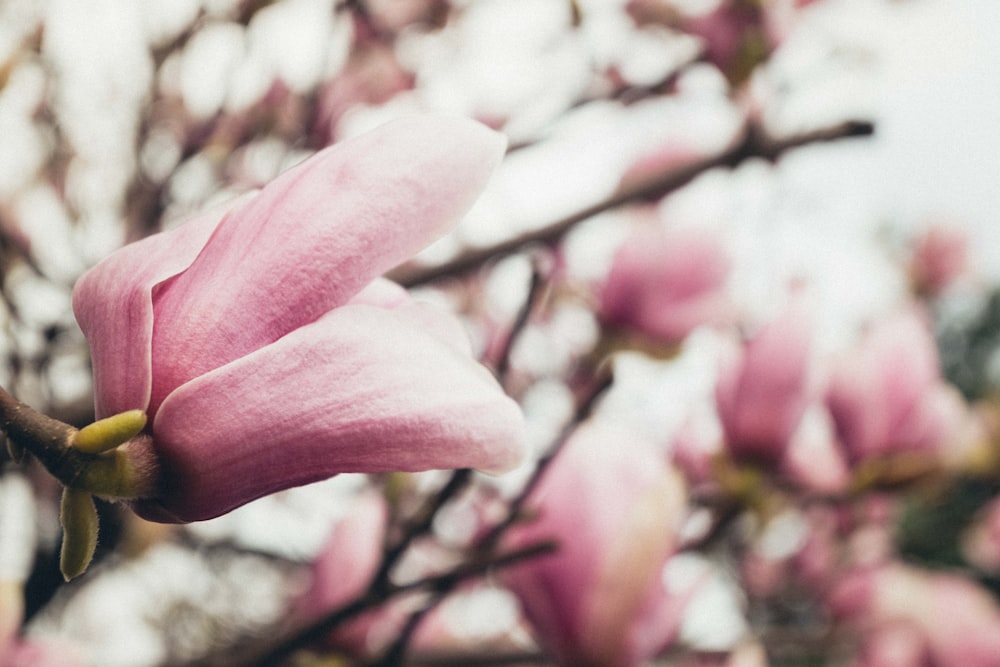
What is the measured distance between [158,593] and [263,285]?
1283 mm

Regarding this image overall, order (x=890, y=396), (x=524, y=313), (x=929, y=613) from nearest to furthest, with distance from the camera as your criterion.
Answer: (x=524, y=313), (x=890, y=396), (x=929, y=613)

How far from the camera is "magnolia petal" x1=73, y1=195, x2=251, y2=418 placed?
0.25 m

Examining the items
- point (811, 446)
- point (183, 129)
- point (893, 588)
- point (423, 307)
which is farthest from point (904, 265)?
point (423, 307)

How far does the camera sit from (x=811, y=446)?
884 millimetres

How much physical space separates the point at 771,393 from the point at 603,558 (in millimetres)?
307

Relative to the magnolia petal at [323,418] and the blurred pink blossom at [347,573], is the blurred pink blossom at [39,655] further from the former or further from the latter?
the magnolia petal at [323,418]

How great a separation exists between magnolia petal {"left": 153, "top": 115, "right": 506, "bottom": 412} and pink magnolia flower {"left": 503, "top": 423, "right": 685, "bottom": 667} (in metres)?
0.27

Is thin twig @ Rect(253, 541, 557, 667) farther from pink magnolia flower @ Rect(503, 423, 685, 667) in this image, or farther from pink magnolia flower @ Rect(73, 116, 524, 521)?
pink magnolia flower @ Rect(73, 116, 524, 521)

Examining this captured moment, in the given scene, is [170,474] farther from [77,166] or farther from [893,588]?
[893,588]

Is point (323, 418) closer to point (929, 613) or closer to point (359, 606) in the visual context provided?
point (359, 606)

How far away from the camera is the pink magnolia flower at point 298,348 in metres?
0.24

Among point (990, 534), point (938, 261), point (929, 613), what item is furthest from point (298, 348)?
point (938, 261)

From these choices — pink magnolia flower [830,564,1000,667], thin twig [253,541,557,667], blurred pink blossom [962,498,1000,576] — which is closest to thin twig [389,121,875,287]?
thin twig [253,541,557,667]

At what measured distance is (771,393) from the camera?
72cm
